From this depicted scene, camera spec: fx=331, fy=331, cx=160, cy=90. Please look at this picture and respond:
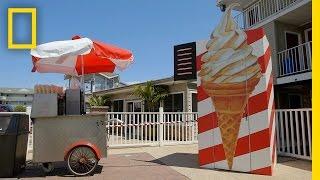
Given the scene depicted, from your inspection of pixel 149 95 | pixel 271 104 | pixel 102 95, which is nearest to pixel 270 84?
pixel 271 104

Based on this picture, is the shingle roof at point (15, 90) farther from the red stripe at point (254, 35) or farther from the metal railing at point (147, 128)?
the red stripe at point (254, 35)

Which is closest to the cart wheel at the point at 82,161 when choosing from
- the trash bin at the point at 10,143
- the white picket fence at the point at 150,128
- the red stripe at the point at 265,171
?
the trash bin at the point at 10,143

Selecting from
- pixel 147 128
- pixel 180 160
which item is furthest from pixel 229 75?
pixel 147 128

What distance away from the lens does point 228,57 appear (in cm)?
793

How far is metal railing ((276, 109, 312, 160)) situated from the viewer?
860 cm

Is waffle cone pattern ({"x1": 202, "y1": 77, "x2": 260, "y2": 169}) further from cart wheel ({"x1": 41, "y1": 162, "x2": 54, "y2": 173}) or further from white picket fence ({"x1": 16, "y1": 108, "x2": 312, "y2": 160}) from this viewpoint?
white picket fence ({"x1": 16, "y1": 108, "x2": 312, "y2": 160})

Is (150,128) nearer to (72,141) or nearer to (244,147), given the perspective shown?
(72,141)

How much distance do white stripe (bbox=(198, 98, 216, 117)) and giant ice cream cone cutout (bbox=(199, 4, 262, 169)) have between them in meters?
0.12

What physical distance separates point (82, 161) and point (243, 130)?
12.3 ft

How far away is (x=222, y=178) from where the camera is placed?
6.99 metres

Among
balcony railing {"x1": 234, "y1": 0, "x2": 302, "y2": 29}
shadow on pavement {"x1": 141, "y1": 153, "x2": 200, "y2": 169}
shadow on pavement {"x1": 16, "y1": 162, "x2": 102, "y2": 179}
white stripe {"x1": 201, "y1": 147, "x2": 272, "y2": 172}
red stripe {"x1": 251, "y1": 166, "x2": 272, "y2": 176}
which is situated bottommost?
shadow on pavement {"x1": 141, "y1": 153, "x2": 200, "y2": 169}

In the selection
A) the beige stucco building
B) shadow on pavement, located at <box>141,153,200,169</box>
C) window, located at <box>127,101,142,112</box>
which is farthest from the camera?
window, located at <box>127,101,142,112</box>

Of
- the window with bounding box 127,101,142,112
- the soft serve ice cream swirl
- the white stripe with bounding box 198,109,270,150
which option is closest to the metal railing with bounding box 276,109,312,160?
the white stripe with bounding box 198,109,270,150

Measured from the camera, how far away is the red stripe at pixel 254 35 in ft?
24.9
